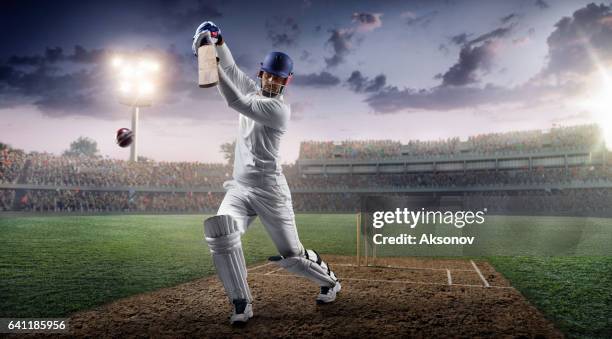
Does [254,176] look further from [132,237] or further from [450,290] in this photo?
[132,237]

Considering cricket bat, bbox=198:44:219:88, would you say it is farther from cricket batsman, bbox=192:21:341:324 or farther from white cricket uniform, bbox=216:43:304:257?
white cricket uniform, bbox=216:43:304:257

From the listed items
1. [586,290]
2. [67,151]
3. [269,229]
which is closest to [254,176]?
[269,229]

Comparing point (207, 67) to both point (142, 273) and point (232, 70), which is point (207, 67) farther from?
point (142, 273)

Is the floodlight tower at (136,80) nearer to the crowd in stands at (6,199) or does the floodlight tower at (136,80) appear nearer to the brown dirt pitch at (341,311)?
the crowd in stands at (6,199)

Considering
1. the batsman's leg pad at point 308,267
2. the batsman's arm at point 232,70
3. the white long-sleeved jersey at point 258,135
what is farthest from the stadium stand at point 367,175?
the white long-sleeved jersey at point 258,135

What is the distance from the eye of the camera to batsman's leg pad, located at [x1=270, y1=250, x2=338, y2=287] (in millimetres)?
5027

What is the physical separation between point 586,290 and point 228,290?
5.71 metres

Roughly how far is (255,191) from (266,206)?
0.67 feet

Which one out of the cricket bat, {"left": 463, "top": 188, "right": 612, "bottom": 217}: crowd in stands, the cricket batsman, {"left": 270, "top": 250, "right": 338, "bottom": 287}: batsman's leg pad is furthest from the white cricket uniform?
{"left": 463, "top": 188, "right": 612, "bottom": 217}: crowd in stands

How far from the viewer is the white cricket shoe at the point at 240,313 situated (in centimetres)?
452

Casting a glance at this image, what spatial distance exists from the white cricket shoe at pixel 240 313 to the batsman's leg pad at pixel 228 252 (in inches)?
2.2

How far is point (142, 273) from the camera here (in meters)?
8.09

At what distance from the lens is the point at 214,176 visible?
4622 cm

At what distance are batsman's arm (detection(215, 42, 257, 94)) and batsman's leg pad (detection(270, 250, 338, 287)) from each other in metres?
2.07
